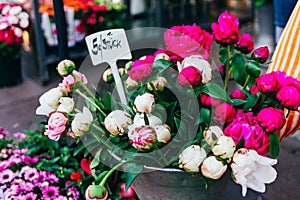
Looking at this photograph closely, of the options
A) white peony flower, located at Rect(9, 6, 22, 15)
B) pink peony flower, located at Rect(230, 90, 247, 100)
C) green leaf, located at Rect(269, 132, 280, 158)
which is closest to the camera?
green leaf, located at Rect(269, 132, 280, 158)

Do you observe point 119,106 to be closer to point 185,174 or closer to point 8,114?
point 185,174

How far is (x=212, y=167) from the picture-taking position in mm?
1037

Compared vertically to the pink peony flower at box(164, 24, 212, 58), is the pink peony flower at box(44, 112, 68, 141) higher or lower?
lower

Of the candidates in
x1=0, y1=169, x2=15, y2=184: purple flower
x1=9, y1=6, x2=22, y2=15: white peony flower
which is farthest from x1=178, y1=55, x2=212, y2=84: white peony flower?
x1=9, y1=6, x2=22, y2=15: white peony flower

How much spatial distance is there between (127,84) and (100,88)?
11.9 inches

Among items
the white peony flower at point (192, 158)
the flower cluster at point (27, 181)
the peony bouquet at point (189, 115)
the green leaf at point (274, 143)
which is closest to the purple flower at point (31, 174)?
the flower cluster at point (27, 181)

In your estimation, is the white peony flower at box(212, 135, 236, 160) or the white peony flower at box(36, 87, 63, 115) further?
the white peony flower at box(36, 87, 63, 115)

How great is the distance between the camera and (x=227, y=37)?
119 centimetres

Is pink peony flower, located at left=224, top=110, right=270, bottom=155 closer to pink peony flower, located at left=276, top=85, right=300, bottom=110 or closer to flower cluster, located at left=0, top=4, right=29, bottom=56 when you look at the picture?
pink peony flower, located at left=276, top=85, right=300, bottom=110

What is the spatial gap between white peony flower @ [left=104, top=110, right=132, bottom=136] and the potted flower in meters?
2.13

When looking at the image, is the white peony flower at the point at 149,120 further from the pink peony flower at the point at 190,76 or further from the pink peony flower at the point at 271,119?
the pink peony flower at the point at 271,119

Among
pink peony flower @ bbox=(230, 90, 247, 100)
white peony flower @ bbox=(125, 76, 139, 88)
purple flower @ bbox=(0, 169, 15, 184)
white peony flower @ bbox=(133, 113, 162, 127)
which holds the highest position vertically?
white peony flower @ bbox=(125, 76, 139, 88)

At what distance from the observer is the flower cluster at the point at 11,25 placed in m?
3.04

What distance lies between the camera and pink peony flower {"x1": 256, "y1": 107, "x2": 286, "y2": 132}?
1.09 meters
